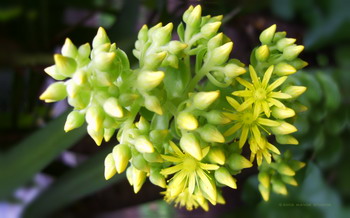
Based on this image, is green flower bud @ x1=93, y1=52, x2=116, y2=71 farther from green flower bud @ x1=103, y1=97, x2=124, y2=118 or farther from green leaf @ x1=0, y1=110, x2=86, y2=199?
green leaf @ x1=0, y1=110, x2=86, y2=199

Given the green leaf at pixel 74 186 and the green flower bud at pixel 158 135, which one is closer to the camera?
the green flower bud at pixel 158 135

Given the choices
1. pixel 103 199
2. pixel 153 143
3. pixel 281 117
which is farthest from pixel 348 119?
pixel 103 199

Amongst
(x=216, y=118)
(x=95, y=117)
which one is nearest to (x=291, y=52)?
(x=216, y=118)

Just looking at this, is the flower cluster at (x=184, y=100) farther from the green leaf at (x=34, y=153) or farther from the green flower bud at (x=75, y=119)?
the green leaf at (x=34, y=153)

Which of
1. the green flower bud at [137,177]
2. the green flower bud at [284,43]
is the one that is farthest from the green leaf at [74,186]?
the green flower bud at [284,43]

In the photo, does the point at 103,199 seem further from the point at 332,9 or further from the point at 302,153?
the point at 332,9

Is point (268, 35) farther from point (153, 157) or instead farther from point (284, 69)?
point (153, 157)

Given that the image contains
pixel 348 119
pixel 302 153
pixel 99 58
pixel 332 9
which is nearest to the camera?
pixel 99 58
